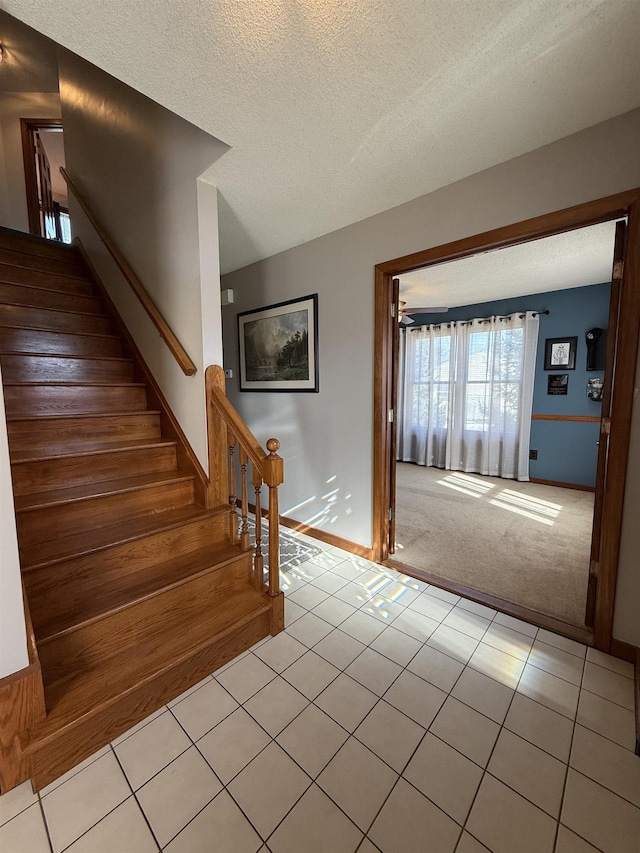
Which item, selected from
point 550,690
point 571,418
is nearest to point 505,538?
point 550,690

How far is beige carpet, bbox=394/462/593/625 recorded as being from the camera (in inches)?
84.7

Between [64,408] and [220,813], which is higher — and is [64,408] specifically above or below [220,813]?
above

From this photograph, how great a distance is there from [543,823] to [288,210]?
2.93m

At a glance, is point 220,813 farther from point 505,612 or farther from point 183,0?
point 183,0

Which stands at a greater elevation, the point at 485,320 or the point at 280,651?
the point at 485,320

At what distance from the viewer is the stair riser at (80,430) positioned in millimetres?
1870

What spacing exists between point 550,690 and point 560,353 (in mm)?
3973

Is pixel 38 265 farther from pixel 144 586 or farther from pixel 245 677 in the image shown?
pixel 245 677

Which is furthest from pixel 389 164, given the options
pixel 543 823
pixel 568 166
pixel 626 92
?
pixel 543 823

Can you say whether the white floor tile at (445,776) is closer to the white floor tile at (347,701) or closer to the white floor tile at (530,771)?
the white floor tile at (530,771)

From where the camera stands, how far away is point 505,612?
75.7 inches

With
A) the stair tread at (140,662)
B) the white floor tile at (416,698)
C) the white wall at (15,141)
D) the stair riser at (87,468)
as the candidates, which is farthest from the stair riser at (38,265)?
the white floor tile at (416,698)

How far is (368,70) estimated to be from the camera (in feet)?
4.06

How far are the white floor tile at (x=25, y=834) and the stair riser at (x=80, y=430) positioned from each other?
151cm
